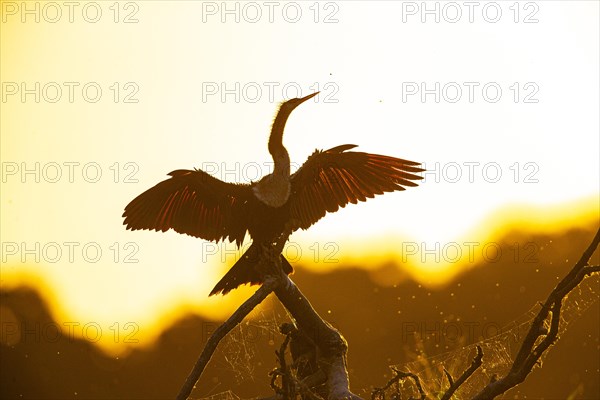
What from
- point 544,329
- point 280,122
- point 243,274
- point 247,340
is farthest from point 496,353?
point 280,122

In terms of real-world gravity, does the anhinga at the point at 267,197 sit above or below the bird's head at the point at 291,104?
below

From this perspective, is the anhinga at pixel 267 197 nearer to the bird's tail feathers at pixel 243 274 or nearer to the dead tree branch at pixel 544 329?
the bird's tail feathers at pixel 243 274

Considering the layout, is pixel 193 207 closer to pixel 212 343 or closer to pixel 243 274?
pixel 243 274

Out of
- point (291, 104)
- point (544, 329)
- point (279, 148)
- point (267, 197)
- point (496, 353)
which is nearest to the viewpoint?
point (544, 329)

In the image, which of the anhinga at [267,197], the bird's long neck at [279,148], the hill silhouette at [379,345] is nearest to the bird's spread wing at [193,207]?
the anhinga at [267,197]

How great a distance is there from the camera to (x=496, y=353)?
7984mm

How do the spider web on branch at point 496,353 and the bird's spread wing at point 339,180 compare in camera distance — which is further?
the bird's spread wing at point 339,180

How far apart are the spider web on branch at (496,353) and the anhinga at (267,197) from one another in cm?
156

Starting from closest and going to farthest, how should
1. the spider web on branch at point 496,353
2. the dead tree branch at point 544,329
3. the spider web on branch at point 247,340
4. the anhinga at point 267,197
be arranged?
the dead tree branch at point 544,329, the spider web on branch at point 496,353, the anhinga at point 267,197, the spider web on branch at point 247,340

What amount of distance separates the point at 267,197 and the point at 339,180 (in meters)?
0.84

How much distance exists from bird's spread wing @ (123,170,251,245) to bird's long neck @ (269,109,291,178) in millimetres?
310

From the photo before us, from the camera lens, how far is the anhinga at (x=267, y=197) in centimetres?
881

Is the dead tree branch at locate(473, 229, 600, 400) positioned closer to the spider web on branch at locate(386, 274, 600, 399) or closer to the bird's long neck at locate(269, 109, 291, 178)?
the spider web on branch at locate(386, 274, 600, 399)

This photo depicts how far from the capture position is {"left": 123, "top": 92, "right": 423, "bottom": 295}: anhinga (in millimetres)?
8812
